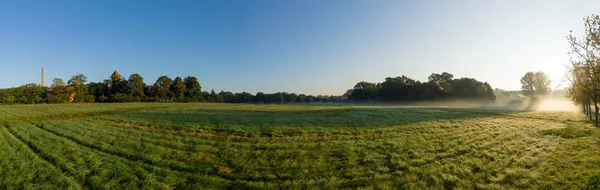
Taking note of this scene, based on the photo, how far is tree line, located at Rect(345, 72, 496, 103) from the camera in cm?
10294

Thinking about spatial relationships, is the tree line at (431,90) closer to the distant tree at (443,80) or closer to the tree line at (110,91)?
the distant tree at (443,80)

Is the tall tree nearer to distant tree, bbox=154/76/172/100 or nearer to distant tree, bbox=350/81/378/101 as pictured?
distant tree, bbox=154/76/172/100

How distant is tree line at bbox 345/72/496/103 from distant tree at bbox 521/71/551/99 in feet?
39.2

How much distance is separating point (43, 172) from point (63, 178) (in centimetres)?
118

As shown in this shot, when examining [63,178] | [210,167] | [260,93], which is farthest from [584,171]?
[260,93]

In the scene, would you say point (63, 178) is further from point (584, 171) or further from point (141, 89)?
point (141, 89)

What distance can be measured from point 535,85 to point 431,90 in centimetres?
3454

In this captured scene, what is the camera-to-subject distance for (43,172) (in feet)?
24.5

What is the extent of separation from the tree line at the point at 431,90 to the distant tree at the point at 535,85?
11.9 metres

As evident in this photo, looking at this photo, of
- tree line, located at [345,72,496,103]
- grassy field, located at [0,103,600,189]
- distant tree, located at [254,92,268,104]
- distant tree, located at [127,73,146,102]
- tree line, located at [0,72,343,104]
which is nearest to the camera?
grassy field, located at [0,103,600,189]

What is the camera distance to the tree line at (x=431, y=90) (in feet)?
338

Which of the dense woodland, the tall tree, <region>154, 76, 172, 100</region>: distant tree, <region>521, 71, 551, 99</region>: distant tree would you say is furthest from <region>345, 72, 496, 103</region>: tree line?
<region>154, 76, 172, 100</region>: distant tree

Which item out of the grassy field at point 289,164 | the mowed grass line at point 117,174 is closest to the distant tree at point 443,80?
the grassy field at point 289,164

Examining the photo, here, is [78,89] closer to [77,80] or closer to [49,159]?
[77,80]
